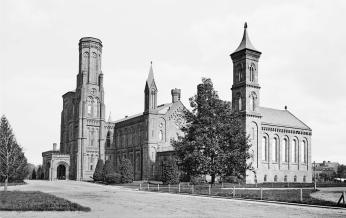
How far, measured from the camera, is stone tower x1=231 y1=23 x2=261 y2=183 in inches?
2288

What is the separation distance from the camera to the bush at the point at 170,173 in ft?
156

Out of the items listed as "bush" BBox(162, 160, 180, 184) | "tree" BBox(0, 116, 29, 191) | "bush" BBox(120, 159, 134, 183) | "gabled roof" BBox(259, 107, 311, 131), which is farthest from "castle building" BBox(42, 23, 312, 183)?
"tree" BBox(0, 116, 29, 191)

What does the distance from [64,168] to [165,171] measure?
3778 centimetres

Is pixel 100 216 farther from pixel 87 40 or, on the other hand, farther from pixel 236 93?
pixel 87 40

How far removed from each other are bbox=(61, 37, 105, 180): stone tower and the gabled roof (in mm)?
30523

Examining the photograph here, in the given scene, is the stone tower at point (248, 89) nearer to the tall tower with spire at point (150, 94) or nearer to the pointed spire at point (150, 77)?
the tall tower with spire at point (150, 94)

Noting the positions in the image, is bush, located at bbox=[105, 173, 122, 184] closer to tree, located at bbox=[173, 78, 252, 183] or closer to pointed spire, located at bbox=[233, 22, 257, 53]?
tree, located at bbox=[173, 78, 252, 183]

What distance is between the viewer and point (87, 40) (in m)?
79.8

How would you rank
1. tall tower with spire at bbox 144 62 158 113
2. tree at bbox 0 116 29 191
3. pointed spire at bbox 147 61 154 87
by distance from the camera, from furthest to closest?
1. pointed spire at bbox 147 61 154 87
2. tall tower with spire at bbox 144 62 158 113
3. tree at bbox 0 116 29 191

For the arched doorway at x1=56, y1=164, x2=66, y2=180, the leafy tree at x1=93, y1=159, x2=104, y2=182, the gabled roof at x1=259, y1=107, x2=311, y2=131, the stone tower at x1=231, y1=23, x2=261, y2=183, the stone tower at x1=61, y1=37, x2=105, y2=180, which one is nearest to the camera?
the stone tower at x1=231, y1=23, x2=261, y2=183

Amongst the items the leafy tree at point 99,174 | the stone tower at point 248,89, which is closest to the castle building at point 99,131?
the leafy tree at point 99,174

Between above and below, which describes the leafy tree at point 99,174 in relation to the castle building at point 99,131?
below

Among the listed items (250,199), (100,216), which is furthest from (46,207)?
(250,199)

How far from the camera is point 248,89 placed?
5822 centimetres
